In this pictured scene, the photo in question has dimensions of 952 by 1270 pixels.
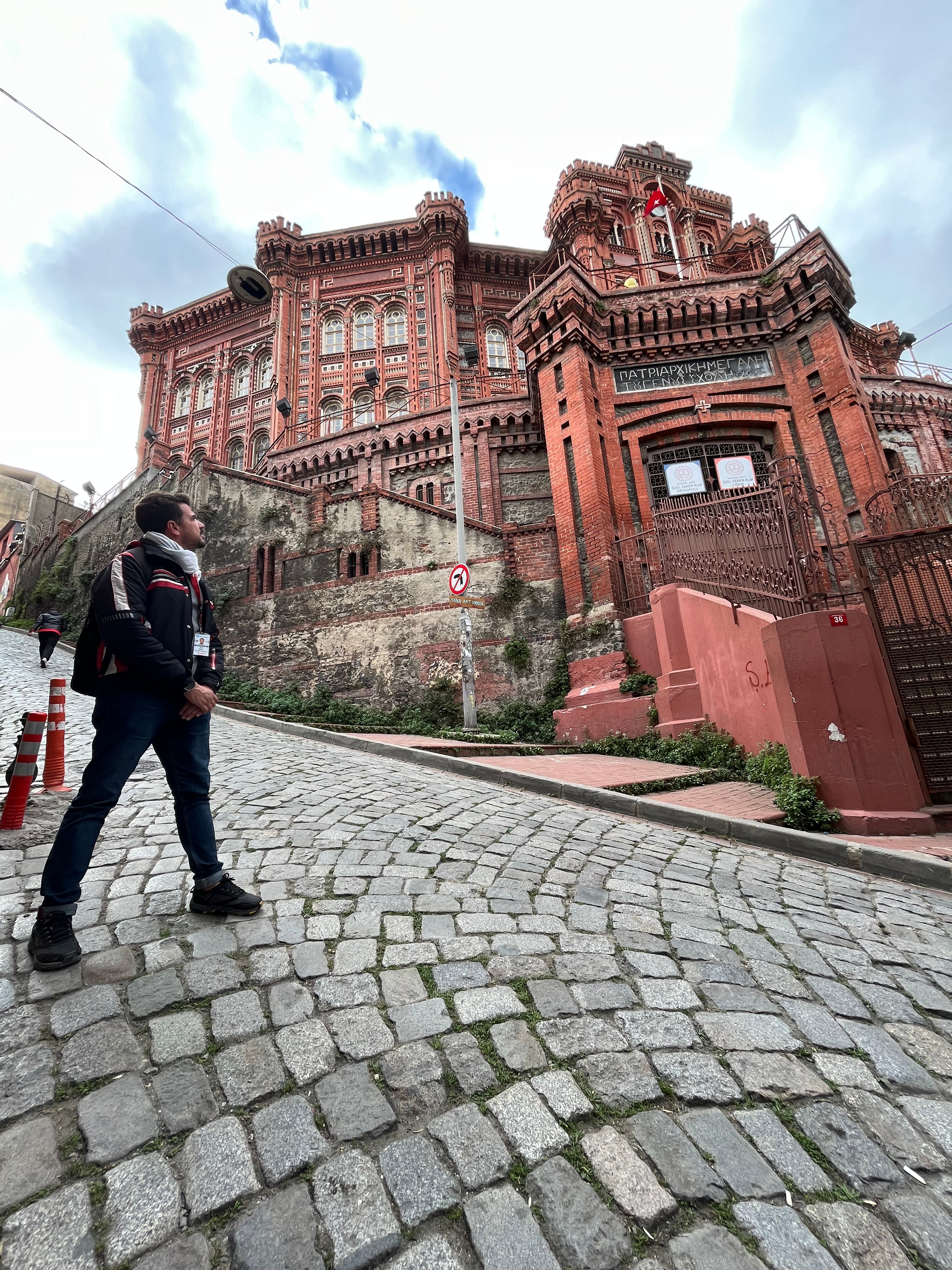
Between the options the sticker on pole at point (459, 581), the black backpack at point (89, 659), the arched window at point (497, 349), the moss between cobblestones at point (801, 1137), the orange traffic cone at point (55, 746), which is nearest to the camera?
the moss between cobblestones at point (801, 1137)

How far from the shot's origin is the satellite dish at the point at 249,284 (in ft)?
31.9

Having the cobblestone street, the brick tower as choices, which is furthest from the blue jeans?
the brick tower

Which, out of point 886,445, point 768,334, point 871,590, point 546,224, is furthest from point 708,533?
point 546,224

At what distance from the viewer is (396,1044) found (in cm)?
181

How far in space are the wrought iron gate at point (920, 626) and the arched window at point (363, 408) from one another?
25.2 metres

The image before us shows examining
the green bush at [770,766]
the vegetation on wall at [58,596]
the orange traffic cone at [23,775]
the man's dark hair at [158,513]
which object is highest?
the vegetation on wall at [58,596]

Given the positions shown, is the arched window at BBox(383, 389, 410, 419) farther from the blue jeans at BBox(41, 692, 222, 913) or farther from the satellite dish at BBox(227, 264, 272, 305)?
the blue jeans at BBox(41, 692, 222, 913)

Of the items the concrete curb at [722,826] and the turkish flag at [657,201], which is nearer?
the concrete curb at [722,826]

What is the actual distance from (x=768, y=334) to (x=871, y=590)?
37.6 ft

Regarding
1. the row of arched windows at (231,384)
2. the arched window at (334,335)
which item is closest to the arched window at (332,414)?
the arched window at (334,335)

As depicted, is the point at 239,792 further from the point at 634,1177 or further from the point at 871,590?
the point at 871,590

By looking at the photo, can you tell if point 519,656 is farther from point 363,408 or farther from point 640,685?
point 363,408

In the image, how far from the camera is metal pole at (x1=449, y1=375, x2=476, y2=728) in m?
10.1

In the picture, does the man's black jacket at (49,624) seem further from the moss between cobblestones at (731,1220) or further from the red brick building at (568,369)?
the moss between cobblestones at (731,1220)
